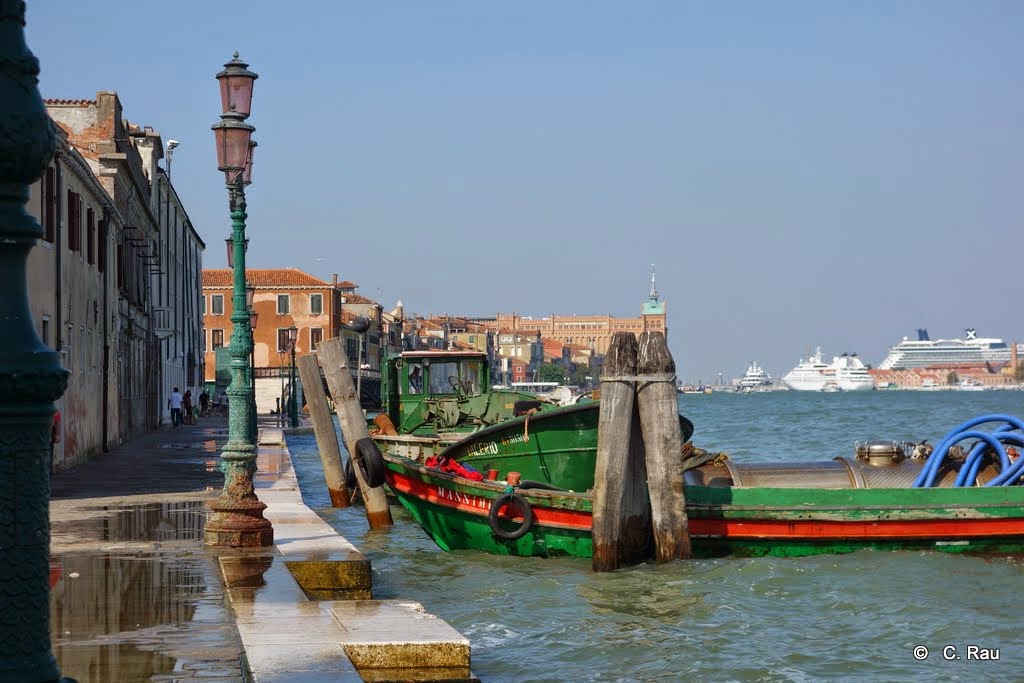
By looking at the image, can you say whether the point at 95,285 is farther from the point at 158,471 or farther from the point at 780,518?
the point at 780,518

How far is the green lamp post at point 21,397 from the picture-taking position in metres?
2.96

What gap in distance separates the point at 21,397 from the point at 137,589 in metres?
6.49

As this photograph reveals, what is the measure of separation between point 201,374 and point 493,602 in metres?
56.8

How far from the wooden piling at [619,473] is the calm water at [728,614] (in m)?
0.30

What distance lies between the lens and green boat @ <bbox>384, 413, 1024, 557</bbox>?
44.8 feet

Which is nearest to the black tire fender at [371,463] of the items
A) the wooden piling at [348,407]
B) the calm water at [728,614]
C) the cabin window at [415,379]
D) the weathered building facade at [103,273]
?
the wooden piling at [348,407]

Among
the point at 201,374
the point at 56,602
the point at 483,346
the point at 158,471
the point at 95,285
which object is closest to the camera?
the point at 56,602

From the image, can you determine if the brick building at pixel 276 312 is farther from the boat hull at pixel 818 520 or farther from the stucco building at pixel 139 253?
the boat hull at pixel 818 520

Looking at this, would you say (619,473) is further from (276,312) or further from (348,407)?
(276,312)

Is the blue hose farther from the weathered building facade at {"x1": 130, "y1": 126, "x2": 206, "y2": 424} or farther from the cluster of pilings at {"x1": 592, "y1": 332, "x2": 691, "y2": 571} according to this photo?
the weathered building facade at {"x1": 130, "y1": 126, "x2": 206, "y2": 424}

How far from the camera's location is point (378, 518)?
18281 millimetres

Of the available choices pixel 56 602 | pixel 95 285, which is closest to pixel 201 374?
pixel 95 285

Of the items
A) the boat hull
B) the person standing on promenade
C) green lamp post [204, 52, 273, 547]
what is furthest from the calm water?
the person standing on promenade

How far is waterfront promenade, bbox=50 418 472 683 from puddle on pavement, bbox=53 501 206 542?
0.8 inches
